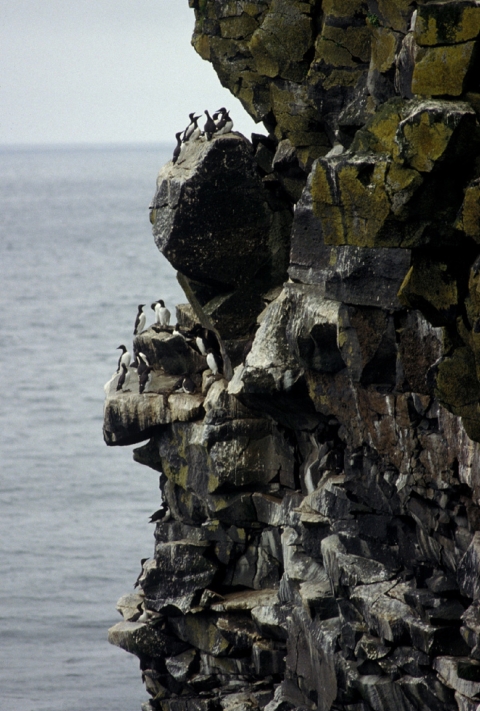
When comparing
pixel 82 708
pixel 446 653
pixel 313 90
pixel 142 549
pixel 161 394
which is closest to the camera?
pixel 446 653

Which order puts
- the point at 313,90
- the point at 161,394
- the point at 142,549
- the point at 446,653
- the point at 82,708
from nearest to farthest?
the point at 446,653 < the point at 313,90 < the point at 161,394 < the point at 82,708 < the point at 142,549

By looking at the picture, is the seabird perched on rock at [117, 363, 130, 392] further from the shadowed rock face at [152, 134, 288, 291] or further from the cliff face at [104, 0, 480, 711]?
the shadowed rock face at [152, 134, 288, 291]

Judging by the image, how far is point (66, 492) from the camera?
225ft

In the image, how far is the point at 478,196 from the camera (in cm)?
1419

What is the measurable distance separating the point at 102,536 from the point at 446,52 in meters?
48.3

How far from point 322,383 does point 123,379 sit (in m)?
8.07

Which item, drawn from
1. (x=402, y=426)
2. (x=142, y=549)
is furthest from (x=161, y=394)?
(x=142, y=549)

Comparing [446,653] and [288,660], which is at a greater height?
[446,653]

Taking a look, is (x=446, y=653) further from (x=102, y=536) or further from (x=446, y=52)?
(x=102, y=536)

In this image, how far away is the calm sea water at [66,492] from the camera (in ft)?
146

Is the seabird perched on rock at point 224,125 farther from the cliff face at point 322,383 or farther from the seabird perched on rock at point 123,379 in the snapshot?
the seabird perched on rock at point 123,379

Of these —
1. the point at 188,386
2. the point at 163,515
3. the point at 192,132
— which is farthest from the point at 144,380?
the point at 192,132

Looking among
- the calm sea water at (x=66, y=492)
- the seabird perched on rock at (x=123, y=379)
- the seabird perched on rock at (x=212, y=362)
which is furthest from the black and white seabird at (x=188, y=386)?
the calm sea water at (x=66, y=492)

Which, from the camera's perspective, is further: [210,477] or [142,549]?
[142,549]
